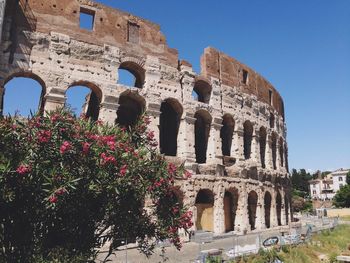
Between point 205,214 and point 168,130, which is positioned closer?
point 205,214

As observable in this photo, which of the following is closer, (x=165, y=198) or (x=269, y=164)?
(x=165, y=198)

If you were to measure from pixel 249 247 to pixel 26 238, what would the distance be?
28.4 ft

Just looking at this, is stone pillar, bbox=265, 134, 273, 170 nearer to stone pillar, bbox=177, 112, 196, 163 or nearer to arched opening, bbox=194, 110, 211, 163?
arched opening, bbox=194, 110, 211, 163

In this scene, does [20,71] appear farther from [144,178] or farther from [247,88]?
[247,88]

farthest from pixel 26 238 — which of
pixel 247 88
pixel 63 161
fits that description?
pixel 247 88

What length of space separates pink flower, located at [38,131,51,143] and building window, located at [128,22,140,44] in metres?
11.7

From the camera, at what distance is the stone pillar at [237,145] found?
64.6 ft

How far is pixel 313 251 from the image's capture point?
14250mm

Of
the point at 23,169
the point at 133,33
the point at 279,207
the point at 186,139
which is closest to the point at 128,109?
the point at 186,139

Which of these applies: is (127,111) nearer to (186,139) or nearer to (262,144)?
(186,139)

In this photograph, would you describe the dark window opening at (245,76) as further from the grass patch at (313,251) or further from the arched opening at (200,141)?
the grass patch at (313,251)

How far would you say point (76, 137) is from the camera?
6082 millimetres

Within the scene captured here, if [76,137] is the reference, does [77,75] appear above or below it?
above

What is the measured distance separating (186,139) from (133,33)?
590cm
